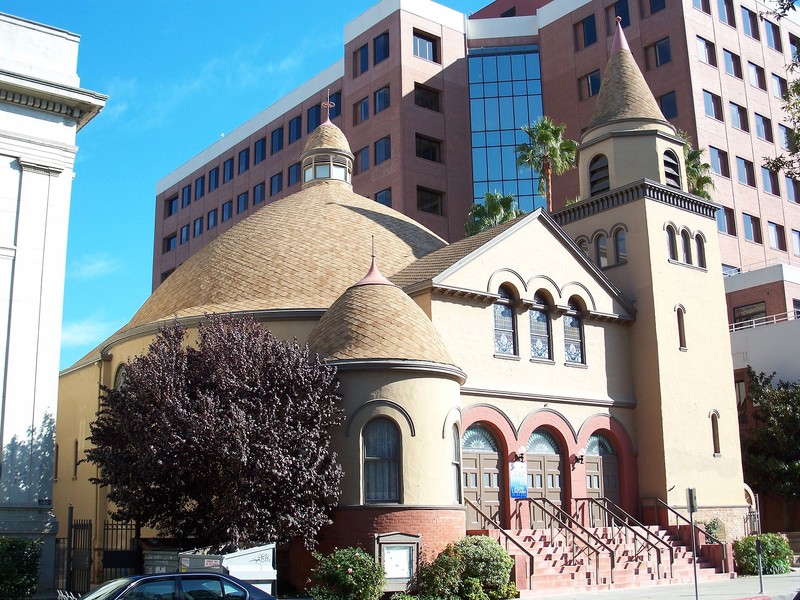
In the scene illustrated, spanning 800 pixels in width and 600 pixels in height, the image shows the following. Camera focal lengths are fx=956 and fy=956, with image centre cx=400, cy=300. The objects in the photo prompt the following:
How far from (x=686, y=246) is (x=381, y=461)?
15.9 metres

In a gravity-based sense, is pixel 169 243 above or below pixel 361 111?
below

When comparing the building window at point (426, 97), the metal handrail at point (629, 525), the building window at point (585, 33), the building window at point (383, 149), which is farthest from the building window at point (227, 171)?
the metal handrail at point (629, 525)

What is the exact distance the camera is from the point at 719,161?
56.9 meters

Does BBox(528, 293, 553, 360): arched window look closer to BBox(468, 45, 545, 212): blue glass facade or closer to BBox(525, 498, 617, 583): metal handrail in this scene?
BBox(525, 498, 617, 583): metal handrail

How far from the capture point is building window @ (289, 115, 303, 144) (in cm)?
7144

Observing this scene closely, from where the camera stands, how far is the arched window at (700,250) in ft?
111

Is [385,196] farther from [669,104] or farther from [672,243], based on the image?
[672,243]

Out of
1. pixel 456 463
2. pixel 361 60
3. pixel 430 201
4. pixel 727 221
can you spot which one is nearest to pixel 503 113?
pixel 430 201

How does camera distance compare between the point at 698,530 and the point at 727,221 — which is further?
the point at 727,221

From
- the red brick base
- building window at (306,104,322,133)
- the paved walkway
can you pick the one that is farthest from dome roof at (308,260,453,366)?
building window at (306,104,322,133)

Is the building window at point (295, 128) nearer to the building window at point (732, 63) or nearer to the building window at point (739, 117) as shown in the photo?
the building window at point (732, 63)

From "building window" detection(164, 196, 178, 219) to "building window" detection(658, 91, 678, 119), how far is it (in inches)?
1834

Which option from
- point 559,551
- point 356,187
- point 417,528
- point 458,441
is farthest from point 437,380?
point 356,187

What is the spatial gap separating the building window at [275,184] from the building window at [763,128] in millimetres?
33651
